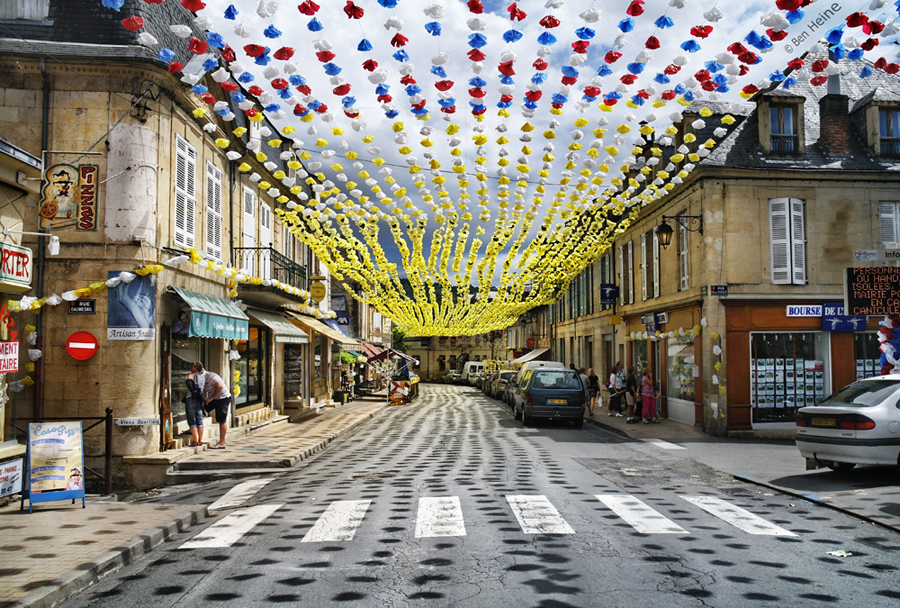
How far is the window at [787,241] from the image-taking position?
17047 millimetres

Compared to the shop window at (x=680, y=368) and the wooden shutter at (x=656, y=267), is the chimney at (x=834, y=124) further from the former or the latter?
the shop window at (x=680, y=368)

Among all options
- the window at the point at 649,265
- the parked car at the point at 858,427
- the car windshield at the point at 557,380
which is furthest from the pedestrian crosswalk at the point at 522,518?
the window at the point at 649,265

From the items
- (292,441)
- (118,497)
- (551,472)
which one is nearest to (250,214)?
(292,441)

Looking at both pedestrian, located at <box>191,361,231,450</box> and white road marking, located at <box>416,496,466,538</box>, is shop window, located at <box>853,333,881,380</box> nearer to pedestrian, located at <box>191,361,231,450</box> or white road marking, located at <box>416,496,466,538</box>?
white road marking, located at <box>416,496,466,538</box>

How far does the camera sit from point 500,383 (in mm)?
32594

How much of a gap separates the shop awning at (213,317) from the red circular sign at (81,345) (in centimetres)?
154

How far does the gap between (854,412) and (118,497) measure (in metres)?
Result: 10.4

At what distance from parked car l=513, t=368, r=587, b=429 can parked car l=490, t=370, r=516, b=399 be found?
1151cm

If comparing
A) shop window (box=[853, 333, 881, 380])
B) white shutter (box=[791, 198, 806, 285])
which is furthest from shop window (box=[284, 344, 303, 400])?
shop window (box=[853, 333, 881, 380])

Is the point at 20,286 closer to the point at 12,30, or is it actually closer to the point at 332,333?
the point at 12,30

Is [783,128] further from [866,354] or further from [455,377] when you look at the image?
[455,377]

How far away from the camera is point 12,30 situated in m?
11.6

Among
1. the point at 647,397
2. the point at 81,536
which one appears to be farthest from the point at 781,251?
the point at 81,536

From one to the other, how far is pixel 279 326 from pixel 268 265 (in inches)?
64.4
